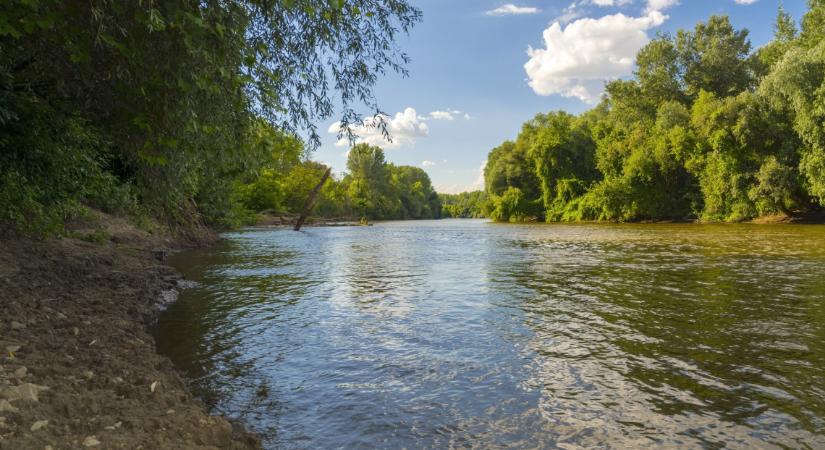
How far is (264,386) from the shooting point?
7.29 meters

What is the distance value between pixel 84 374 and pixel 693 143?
67.6 meters

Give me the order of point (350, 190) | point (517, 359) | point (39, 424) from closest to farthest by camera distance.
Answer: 1. point (39, 424)
2. point (517, 359)
3. point (350, 190)

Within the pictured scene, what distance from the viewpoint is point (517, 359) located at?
838 cm

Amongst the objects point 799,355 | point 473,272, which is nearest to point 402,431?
point 799,355

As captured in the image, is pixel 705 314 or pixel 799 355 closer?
pixel 799 355

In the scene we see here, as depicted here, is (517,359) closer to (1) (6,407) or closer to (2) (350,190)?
(1) (6,407)

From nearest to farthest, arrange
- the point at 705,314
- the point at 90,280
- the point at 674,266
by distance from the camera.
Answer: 1. the point at 705,314
2. the point at 90,280
3. the point at 674,266

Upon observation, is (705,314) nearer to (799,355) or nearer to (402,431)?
(799,355)

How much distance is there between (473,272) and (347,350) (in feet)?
37.2

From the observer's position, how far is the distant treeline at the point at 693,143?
149 ft

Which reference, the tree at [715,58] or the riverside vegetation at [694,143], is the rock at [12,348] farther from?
the tree at [715,58]

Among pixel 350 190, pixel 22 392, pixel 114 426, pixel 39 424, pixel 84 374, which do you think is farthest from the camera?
pixel 350 190

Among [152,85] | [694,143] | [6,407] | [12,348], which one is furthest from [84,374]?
[694,143]

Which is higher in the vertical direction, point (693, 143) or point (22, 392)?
point (693, 143)
